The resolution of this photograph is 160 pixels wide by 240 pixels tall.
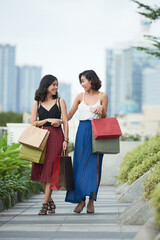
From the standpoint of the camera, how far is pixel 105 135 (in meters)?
6.17

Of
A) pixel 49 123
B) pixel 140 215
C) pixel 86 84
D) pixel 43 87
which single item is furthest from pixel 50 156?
pixel 140 215

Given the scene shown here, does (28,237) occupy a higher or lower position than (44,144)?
lower

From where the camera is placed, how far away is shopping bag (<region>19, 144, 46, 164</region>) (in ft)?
20.2

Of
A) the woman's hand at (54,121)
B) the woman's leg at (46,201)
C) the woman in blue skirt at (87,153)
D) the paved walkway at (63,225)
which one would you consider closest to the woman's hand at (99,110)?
the woman in blue skirt at (87,153)

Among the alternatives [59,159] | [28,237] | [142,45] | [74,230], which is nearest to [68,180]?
[59,159]

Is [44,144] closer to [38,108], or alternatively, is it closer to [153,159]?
[38,108]

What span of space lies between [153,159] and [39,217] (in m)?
2.40

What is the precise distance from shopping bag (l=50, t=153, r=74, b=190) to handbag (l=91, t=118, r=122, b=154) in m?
0.40

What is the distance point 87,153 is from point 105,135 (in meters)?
0.37

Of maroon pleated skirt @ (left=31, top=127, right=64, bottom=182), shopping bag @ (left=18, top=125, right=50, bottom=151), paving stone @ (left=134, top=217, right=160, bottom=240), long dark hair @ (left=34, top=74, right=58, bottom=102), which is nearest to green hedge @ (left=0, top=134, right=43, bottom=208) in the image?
maroon pleated skirt @ (left=31, top=127, right=64, bottom=182)

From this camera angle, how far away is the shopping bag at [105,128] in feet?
20.2

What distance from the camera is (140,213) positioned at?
4.92m

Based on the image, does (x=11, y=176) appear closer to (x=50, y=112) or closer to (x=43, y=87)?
(x=50, y=112)

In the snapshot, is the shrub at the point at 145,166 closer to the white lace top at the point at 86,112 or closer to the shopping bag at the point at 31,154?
the white lace top at the point at 86,112
